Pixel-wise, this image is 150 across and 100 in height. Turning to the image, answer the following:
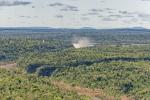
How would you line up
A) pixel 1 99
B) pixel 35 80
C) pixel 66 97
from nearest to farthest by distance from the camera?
pixel 1 99 < pixel 66 97 < pixel 35 80

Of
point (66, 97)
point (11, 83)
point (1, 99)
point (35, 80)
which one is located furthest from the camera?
point (35, 80)

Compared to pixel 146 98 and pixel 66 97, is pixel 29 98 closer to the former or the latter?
pixel 66 97

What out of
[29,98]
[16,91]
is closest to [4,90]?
[16,91]

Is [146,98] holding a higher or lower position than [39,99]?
lower

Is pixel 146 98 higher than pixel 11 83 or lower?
lower

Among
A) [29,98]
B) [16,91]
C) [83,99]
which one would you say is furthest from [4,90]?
[83,99]

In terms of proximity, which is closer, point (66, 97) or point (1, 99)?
point (1, 99)

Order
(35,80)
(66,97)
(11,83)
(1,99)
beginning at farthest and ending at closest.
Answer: (35,80), (11,83), (66,97), (1,99)

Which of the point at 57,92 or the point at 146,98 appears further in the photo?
the point at 146,98

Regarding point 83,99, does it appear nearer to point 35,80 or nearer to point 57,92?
point 57,92
